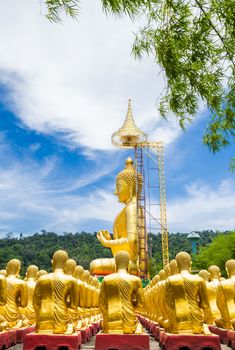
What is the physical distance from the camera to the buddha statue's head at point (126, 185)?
20906 millimetres

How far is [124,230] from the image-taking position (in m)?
20.3

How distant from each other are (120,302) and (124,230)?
14.2 meters

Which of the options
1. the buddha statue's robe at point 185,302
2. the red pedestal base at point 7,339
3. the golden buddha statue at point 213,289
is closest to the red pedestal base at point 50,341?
the red pedestal base at point 7,339

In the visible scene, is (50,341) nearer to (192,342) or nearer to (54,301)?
(54,301)

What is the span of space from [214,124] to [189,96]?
0.77m

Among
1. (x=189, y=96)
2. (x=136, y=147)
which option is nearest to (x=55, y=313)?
(x=189, y=96)

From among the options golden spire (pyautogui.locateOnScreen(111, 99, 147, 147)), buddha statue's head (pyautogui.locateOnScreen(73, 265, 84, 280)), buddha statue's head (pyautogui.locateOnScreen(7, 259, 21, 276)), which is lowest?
buddha statue's head (pyautogui.locateOnScreen(7, 259, 21, 276))

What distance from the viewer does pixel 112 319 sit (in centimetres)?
606

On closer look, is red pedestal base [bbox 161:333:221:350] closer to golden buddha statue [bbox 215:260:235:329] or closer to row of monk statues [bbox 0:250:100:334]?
row of monk statues [bbox 0:250:100:334]

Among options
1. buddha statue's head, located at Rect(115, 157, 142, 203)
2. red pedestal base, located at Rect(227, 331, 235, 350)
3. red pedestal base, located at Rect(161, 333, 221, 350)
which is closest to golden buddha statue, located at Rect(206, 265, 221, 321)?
red pedestal base, located at Rect(227, 331, 235, 350)

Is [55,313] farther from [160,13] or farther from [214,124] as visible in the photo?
[160,13]

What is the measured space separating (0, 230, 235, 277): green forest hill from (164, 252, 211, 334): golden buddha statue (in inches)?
762

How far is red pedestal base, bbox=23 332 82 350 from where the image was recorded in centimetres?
576

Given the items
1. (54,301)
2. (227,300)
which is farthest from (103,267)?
(54,301)
